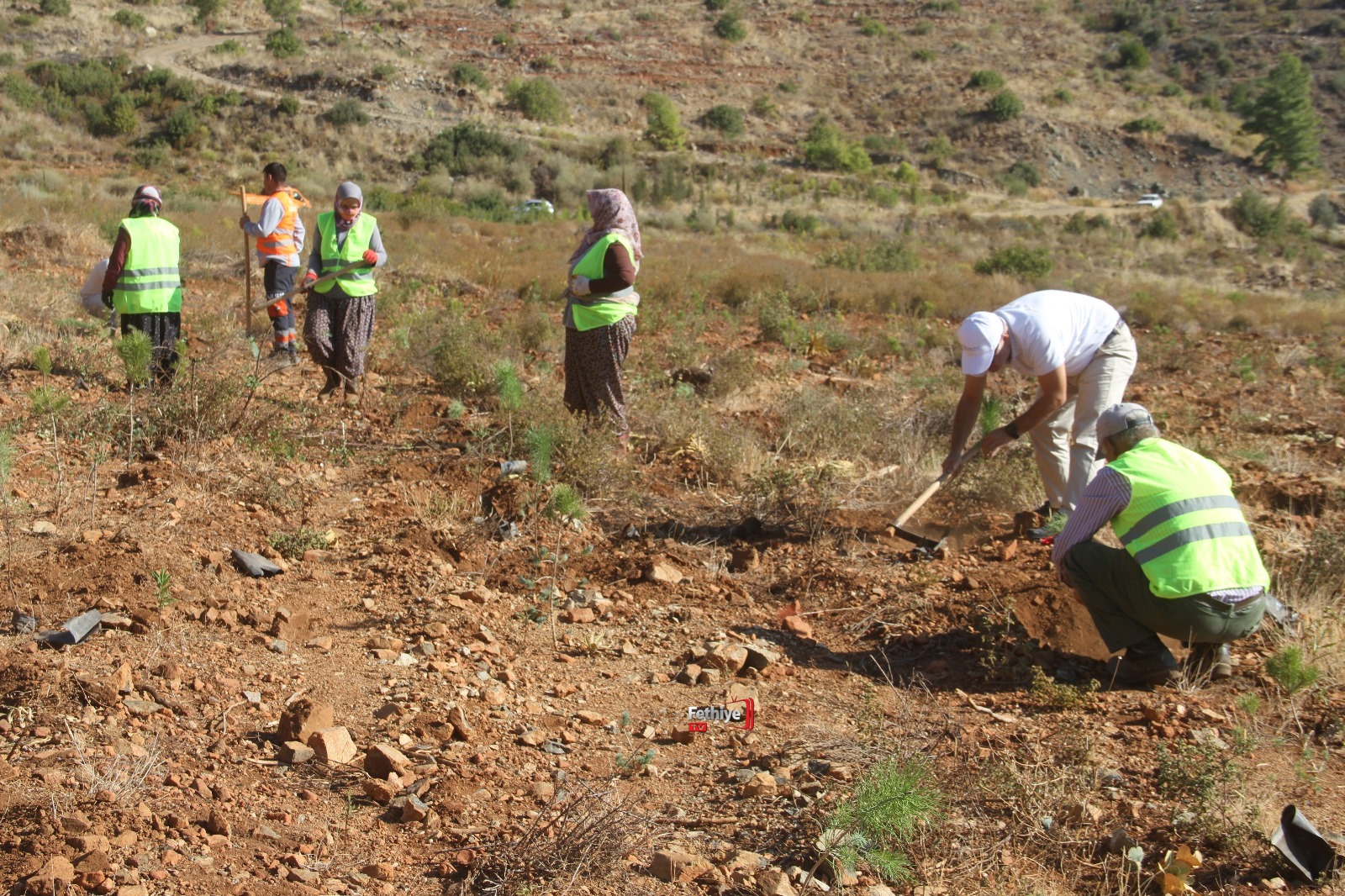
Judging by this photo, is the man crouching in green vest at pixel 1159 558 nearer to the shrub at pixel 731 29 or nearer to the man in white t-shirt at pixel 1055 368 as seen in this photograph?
the man in white t-shirt at pixel 1055 368

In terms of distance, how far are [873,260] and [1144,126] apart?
102ft

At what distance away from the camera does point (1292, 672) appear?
3.42 m

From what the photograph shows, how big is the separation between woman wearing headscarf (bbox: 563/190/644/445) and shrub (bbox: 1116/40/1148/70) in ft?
163

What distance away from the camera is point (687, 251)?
1655 cm

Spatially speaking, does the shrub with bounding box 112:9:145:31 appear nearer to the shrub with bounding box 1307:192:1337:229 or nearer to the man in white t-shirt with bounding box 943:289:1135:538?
the shrub with bounding box 1307:192:1337:229

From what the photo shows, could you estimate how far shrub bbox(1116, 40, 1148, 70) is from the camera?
48.2m

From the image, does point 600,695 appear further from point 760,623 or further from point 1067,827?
point 1067,827

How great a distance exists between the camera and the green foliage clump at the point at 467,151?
96.0 feet

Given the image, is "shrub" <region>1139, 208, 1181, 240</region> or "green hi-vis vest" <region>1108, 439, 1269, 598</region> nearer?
"green hi-vis vest" <region>1108, 439, 1269, 598</region>

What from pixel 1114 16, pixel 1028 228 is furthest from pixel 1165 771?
pixel 1114 16

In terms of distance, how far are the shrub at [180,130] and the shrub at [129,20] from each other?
1092 cm

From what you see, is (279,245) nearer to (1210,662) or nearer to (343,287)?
(343,287)

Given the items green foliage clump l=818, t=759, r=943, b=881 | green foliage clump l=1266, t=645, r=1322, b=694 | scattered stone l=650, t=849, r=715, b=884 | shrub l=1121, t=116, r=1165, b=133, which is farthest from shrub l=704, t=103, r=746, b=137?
scattered stone l=650, t=849, r=715, b=884

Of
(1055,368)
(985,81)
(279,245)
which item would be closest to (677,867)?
(1055,368)
